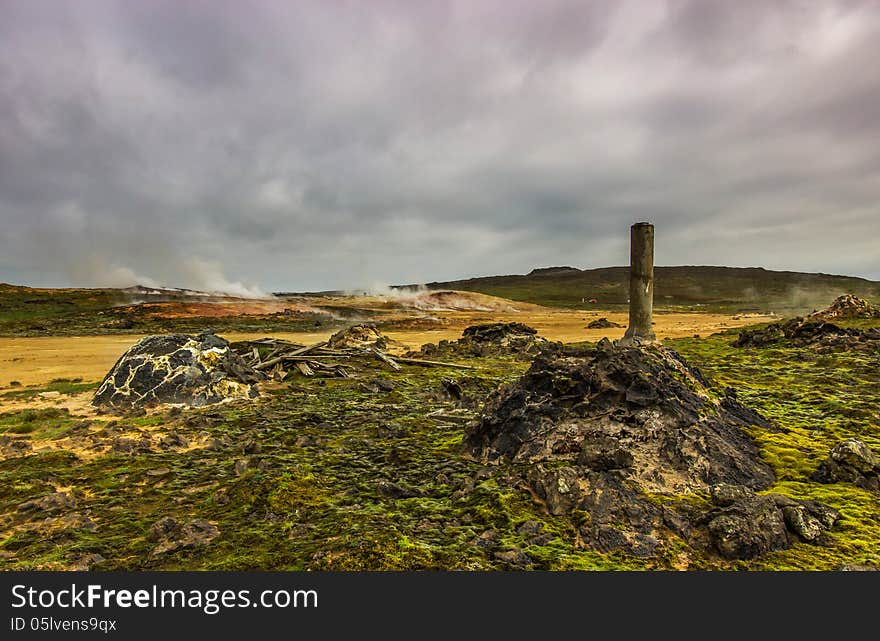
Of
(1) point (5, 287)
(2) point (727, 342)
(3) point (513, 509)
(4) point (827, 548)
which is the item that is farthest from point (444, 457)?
(1) point (5, 287)

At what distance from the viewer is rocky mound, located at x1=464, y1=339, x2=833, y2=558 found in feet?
15.2

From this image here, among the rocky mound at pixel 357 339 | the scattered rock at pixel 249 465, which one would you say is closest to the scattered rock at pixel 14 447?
the scattered rock at pixel 249 465

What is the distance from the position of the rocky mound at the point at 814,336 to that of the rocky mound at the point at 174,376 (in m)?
20.0

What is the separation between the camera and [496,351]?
2172 cm

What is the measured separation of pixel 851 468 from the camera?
19.3 feet

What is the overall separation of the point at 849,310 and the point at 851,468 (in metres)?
25.6

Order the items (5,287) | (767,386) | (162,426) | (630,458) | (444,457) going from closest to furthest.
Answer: (630,458) < (444,457) < (162,426) < (767,386) < (5,287)

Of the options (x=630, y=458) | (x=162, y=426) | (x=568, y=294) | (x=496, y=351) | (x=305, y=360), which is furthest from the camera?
(x=568, y=294)

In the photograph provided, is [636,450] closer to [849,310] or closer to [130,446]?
[130,446]

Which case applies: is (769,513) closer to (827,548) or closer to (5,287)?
(827,548)

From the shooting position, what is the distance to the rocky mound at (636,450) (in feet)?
15.2

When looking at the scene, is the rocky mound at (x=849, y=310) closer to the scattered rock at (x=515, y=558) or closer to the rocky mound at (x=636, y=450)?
the rocky mound at (x=636, y=450)

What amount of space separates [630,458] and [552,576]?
2792 mm

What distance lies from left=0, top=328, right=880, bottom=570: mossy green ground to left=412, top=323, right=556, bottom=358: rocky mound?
34.1ft
